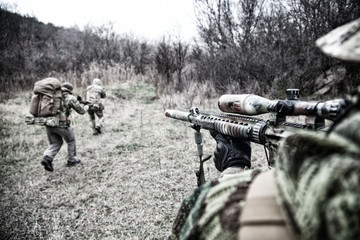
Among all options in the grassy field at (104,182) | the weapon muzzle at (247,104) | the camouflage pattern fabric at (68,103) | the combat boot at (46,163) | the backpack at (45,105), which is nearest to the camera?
the weapon muzzle at (247,104)

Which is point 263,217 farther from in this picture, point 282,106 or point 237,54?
point 237,54

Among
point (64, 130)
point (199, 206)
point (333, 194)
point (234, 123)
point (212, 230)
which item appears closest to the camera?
point (333, 194)

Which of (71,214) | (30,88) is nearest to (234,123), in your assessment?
(71,214)

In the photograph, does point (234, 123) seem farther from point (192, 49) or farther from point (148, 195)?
point (192, 49)

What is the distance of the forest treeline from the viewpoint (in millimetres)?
7872

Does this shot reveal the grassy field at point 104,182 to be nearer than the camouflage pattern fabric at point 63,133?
Yes

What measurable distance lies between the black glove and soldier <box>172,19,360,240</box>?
1.46 meters

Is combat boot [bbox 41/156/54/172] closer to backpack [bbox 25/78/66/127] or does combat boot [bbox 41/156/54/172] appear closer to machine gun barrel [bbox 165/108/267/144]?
backpack [bbox 25/78/66/127]

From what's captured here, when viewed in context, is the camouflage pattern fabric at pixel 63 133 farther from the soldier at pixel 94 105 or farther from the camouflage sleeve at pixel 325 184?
the camouflage sleeve at pixel 325 184

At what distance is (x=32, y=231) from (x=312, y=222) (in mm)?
3278

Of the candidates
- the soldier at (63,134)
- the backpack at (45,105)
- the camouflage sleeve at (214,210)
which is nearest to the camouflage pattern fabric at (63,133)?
the soldier at (63,134)

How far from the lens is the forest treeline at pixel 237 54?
787 centimetres

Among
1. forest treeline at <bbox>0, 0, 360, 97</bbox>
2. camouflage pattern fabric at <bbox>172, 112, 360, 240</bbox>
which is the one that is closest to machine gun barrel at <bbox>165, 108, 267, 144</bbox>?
camouflage pattern fabric at <bbox>172, 112, 360, 240</bbox>

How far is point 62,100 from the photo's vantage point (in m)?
4.55
